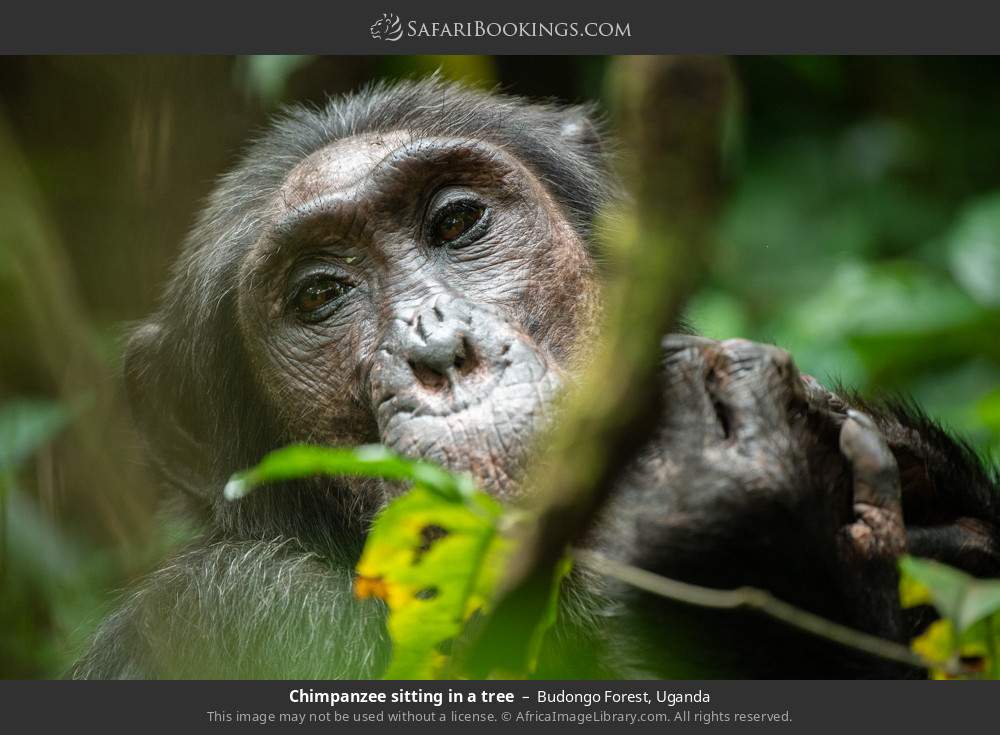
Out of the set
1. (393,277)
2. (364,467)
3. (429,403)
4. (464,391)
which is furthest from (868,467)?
(393,277)

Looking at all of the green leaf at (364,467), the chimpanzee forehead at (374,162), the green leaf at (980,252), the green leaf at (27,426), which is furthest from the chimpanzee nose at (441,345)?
the green leaf at (980,252)

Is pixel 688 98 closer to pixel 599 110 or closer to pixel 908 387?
pixel 599 110

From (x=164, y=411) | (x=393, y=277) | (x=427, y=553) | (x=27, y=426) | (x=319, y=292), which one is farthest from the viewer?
(x=27, y=426)

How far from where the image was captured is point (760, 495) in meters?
2.71

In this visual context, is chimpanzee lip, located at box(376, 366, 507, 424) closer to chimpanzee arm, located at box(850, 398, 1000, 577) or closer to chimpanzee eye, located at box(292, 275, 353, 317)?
chimpanzee eye, located at box(292, 275, 353, 317)

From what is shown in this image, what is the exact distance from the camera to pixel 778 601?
277 centimetres

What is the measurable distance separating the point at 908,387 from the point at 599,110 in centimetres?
263

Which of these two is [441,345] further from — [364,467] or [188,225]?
[188,225]

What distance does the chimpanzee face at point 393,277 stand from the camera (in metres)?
3.75

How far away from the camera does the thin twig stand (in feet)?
8.52

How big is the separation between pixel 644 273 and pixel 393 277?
2.39 m

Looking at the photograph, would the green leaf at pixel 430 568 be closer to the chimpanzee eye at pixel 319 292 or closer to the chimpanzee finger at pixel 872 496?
the chimpanzee finger at pixel 872 496

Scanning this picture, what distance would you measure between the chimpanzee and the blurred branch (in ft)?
2.60

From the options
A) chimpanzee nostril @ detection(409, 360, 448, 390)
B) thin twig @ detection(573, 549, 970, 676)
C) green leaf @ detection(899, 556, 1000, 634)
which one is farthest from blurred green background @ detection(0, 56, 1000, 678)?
green leaf @ detection(899, 556, 1000, 634)
